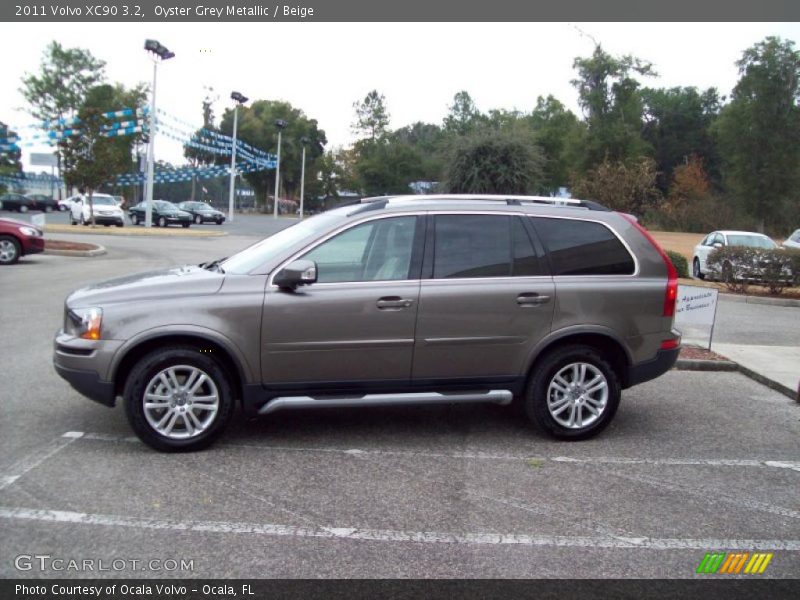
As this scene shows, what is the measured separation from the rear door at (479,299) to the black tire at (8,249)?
571 inches

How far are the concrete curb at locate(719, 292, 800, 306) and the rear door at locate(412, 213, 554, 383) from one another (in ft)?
39.1

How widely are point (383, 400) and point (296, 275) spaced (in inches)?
44.5

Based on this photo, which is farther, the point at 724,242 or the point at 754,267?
the point at 724,242

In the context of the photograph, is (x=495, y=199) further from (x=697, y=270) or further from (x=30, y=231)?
(x=697, y=270)

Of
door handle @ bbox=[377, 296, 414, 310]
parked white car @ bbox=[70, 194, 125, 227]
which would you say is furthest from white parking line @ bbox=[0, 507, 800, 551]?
parked white car @ bbox=[70, 194, 125, 227]

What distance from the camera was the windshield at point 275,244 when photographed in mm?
5488

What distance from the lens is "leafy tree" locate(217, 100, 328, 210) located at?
8325 centimetres

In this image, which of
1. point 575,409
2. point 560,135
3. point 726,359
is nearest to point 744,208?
point 560,135

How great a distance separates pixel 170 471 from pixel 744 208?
60.3 metres

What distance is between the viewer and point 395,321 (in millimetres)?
5281

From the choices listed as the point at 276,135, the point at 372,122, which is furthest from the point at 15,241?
the point at 276,135

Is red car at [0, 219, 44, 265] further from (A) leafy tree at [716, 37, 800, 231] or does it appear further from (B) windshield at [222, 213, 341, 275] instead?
(A) leafy tree at [716, 37, 800, 231]

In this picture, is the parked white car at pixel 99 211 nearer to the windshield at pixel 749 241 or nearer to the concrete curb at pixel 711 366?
the windshield at pixel 749 241

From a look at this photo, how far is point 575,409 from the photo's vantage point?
5.66 meters
